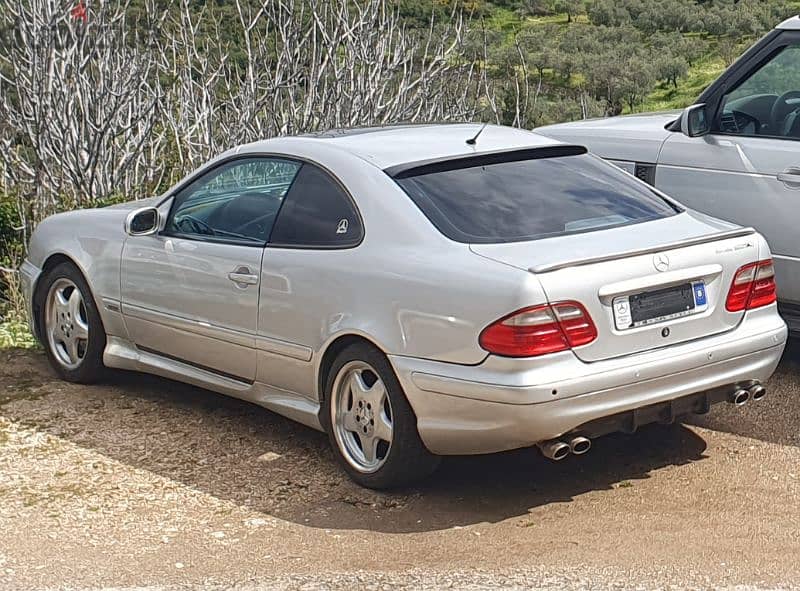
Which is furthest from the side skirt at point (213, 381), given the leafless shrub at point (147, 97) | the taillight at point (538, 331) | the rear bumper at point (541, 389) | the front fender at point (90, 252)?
the leafless shrub at point (147, 97)

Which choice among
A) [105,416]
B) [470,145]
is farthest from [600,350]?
[105,416]

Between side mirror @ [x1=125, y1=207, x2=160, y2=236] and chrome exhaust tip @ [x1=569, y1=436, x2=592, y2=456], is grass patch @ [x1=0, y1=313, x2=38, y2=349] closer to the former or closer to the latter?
side mirror @ [x1=125, y1=207, x2=160, y2=236]

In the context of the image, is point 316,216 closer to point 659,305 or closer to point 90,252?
point 659,305

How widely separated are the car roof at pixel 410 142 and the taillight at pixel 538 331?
1.18 meters

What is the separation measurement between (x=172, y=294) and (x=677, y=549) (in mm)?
2937

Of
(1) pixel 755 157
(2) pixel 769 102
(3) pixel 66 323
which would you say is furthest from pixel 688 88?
(3) pixel 66 323

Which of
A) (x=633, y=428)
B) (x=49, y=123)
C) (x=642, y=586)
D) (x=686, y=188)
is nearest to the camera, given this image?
(x=642, y=586)

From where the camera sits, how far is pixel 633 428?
525 centimetres

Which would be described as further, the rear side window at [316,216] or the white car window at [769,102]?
the white car window at [769,102]

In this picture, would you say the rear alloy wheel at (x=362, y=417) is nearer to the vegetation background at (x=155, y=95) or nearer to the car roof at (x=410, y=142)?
the car roof at (x=410, y=142)

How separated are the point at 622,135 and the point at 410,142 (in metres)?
1.93

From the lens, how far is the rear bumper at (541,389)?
4.94 m

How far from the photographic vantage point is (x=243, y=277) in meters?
6.09

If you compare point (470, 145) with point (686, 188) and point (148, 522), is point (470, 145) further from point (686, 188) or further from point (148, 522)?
point (148, 522)
